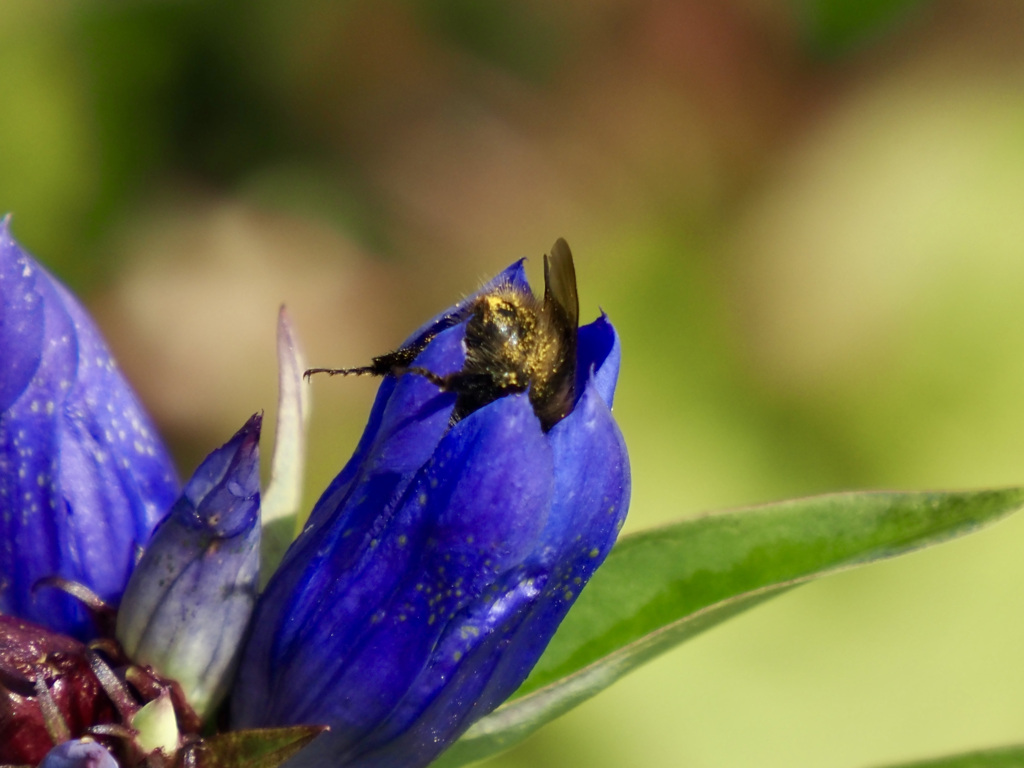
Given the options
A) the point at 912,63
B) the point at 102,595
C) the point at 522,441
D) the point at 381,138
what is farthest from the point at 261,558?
the point at 912,63

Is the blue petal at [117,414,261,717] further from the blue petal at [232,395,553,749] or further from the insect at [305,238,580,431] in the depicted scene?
the insect at [305,238,580,431]

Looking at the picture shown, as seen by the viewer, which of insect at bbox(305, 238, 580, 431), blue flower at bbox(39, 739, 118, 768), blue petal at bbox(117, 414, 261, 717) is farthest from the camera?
insect at bbox(305, 238, 580, 431)

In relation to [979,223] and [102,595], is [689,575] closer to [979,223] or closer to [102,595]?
[102,595]

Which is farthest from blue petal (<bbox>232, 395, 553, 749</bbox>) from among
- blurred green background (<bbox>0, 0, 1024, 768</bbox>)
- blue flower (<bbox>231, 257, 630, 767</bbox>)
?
blurred green background (<bbox>0, 0, 1024, 768</bbox>)

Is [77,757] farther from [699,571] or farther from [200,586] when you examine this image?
[699,571]

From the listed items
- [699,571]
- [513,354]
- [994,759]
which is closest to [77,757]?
[513,354]

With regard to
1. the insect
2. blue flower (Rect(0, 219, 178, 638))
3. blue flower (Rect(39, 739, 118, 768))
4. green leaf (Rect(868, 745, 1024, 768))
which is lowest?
blue flower (Rect(39, 739, 118, 768))
